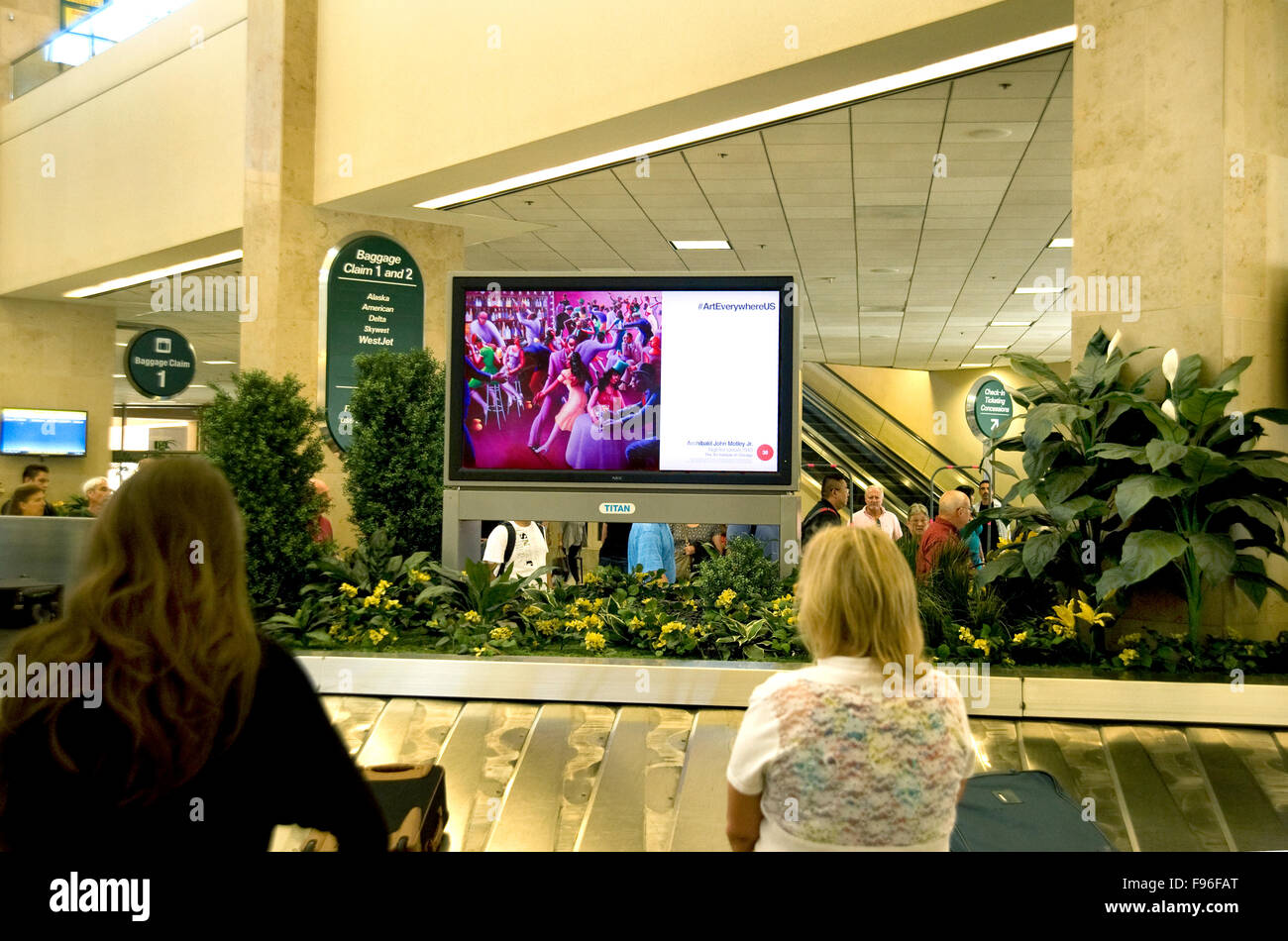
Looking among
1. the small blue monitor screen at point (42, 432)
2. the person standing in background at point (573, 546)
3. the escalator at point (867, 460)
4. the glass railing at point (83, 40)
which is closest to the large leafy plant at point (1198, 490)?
→ the person standing in background at point (573, 546)

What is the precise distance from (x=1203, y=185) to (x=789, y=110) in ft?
12.7

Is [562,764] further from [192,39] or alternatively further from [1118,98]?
[192,39]

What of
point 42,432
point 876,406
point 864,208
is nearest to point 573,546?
point 864,208

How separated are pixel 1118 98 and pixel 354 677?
431cm

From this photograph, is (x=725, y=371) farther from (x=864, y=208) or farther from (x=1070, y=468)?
(x=864, y=208)

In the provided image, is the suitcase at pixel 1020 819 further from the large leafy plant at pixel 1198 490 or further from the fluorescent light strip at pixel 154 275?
the fluorescent light strip at pixel 154 275

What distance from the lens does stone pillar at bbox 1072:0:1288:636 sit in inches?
186

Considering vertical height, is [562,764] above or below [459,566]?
below

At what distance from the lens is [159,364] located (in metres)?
14.8

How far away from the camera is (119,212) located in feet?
41.5

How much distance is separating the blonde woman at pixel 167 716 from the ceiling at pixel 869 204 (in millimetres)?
6942

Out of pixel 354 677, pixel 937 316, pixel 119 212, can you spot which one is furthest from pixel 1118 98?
pixel 937 316

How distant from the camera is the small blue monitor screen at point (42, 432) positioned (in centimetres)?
1461
